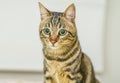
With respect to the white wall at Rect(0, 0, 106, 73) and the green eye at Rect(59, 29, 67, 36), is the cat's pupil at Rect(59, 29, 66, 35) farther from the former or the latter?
the white wall at Rect(0, 0, 106, 73)

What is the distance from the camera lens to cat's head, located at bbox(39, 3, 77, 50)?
3.95 ft

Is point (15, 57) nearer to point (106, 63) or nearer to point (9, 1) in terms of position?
point (9, 1)

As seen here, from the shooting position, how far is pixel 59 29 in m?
1.20

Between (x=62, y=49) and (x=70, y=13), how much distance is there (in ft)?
0.52

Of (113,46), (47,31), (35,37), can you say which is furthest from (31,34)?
(113,46)

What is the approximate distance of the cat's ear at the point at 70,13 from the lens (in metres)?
1.23

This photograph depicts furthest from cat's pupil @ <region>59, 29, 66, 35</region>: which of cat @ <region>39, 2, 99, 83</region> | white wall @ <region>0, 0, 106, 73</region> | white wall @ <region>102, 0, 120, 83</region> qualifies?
white wall @ <region>102, 0, 120, 83</region>

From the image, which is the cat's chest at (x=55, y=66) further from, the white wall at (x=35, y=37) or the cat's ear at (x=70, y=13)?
the cat's ear at (x=70, y=13)

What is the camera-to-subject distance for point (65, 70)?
1213mm

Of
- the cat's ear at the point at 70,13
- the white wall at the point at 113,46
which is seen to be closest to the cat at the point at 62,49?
the cat's ear at the point at 70,13

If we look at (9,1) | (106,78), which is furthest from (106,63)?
(9,1)

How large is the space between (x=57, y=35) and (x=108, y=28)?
28 centimetres

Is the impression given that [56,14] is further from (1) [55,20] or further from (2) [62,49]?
(2) [62,49]

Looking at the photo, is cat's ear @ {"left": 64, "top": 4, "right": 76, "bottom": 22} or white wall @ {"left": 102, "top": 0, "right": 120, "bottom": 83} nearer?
cat's ear @ {"left": 64, "top": 4, "right": 76, "bottom": 22}
